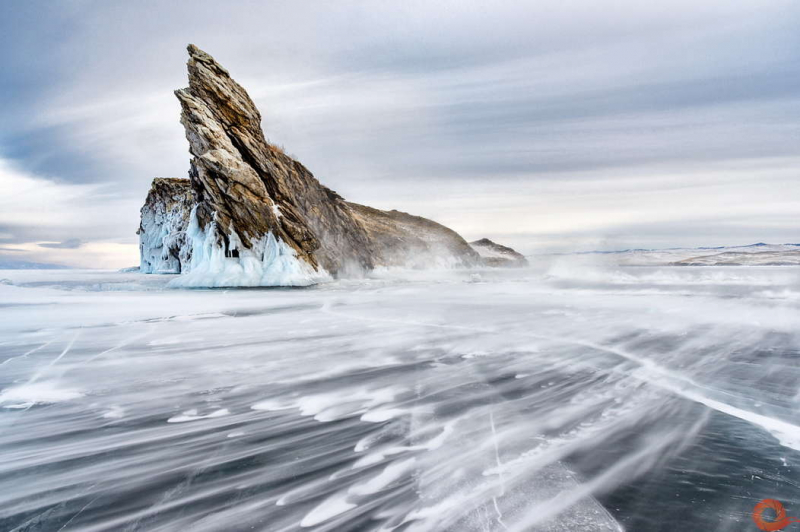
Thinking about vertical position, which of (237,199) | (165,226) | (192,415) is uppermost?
(165,226)

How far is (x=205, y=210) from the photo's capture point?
3048cm

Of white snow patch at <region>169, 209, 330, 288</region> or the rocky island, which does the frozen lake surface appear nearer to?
white snow patch at <region>169, 209, 330, 288</region>

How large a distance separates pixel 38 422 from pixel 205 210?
97.6 ft

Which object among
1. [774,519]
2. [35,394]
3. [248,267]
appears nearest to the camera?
[774,519]

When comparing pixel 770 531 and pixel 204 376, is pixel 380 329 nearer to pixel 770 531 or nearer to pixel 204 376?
pixel 204 376

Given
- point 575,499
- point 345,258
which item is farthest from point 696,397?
point 345,258

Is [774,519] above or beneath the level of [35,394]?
beneath

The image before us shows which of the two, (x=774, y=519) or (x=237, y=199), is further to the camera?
(x=237, y=199)

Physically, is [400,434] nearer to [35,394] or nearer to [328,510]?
[328,510]

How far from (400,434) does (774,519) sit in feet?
7.55

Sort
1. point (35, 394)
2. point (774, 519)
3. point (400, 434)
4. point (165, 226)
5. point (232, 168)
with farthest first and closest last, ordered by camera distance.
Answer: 1. point (165, 226)
2. point (232, 168)
3. point (35, 394)
4. point (400, 434)
5. point (774, 519)

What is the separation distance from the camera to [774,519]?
2.11 metres

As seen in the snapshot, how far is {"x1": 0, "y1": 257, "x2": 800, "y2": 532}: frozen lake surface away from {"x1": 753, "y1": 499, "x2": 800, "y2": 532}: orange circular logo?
0.15 ft

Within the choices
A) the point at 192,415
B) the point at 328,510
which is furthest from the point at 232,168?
the point at 328,510
